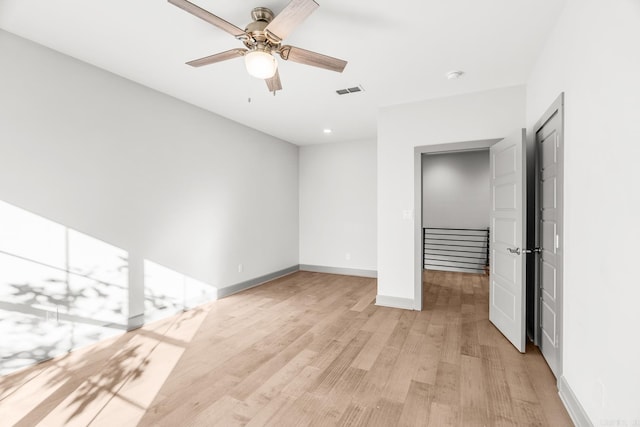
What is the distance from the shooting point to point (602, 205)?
1562mm

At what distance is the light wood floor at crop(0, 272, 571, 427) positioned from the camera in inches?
75.3

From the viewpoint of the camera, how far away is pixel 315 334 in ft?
10.5

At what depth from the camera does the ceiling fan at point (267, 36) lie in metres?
1.82

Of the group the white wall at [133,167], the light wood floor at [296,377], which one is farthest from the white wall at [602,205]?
the white wall at [133,167]

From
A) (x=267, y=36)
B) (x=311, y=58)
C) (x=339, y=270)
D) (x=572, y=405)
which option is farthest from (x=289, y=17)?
(x=339, y=270)

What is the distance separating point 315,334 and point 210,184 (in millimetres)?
2674

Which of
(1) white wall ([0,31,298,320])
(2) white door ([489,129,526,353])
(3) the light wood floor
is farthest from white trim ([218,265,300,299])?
(2) white door ([489,129,526,353])

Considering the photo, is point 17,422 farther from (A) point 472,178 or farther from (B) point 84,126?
(A) point 472,178

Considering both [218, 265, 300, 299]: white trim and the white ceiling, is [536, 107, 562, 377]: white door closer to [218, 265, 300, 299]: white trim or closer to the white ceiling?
the white ceiling

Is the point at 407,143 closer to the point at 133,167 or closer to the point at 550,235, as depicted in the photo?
the point at 550,235

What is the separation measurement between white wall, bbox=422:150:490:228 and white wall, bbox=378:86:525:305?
9.70 feet

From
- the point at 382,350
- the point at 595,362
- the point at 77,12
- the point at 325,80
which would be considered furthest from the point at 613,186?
A: the point at 77,12

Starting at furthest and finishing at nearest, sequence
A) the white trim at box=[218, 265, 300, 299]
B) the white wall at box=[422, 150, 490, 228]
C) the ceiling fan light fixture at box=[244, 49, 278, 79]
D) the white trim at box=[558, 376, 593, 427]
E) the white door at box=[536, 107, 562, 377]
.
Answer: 1. the white wall at box=[422, 150, 490, 228]
2. the white trim at box=[218, 265, 300, 299]
3. the white door at box=[536, 107, 562, 377]
4. the ceiling fan light fixture at box=[244, 49, 278, 79]
5. the white trim at box=[558, 376, 593, 427]

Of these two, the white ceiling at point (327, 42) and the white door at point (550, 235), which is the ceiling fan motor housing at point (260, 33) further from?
the white door at point (550, 235)
